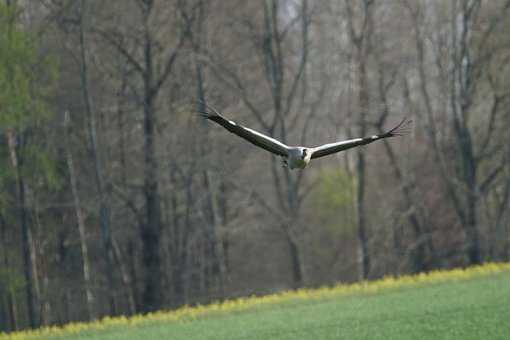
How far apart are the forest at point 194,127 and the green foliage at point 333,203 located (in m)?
8.29

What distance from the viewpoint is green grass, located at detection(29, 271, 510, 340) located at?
17.8m

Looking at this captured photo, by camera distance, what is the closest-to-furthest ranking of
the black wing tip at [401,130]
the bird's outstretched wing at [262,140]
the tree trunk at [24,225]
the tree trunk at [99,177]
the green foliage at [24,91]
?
the bird's outstretched wing at [262,140], the black wing tip at [401,130], the tree trunk at [99,177], the green foliage at [24,91], the tree trunk at [24,225]

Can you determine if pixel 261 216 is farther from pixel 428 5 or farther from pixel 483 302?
pixel 483 302

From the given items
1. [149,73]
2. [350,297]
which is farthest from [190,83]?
[350,297]

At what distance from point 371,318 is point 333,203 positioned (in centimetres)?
3664

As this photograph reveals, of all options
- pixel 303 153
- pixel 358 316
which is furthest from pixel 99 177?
pixel 303 153

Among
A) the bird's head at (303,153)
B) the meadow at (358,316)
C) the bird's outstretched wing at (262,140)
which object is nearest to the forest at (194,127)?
the meadow at (358,316)

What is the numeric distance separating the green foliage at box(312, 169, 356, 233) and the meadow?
27606mm

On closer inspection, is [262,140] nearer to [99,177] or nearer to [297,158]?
[297,158]

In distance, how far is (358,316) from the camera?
821 inches

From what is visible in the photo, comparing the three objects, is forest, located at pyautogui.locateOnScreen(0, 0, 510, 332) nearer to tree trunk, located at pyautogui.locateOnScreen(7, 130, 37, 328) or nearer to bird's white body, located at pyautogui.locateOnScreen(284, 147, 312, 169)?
tree trunk, located at pyautogui.locateOnScreen(7, 130, 37, 328)

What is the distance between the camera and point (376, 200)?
172 ft

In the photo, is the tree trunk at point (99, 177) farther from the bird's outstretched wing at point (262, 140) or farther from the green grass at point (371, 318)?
the bird's outstretched wing at point (262, 140)

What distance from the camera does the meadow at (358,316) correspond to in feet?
59.3
